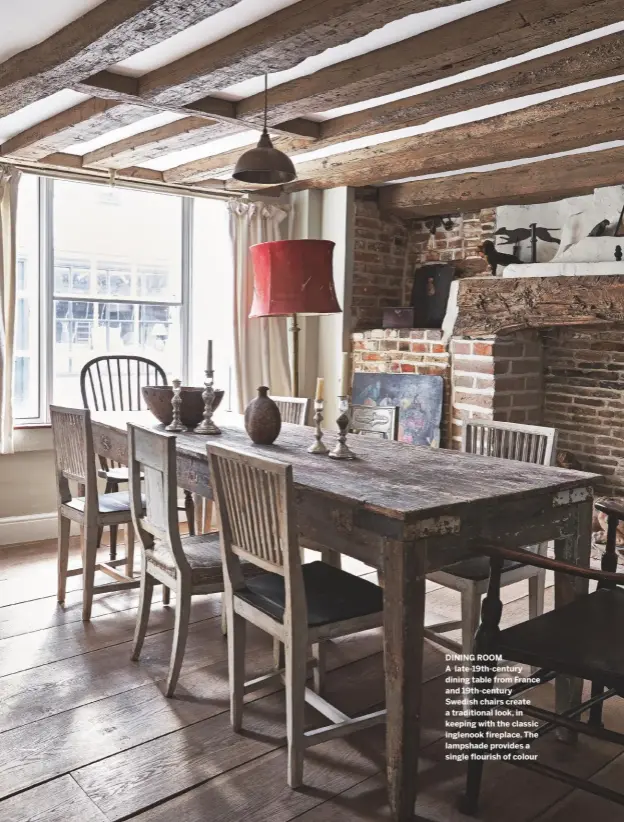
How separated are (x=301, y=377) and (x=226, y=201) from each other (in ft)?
4.31

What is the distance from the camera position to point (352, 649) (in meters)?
3.14

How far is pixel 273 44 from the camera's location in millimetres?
2604

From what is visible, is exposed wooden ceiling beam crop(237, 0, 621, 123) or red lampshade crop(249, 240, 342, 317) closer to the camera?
exposed wooden ceiling beam crop(237, 0, 621, 123)

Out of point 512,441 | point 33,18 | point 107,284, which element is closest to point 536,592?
point 512,441

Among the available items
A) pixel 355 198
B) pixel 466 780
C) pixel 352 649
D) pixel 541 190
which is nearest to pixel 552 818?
pixel 466 780

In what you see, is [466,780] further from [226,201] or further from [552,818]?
[226,201]

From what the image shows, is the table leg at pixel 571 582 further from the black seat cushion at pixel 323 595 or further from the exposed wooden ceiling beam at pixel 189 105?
the exposed wooden ceiling beam at pixel 189 105

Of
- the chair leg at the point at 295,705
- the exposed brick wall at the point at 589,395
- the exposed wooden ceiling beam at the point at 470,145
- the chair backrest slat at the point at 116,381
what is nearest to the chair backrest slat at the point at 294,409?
the chair backrest slat at the point at 116,381

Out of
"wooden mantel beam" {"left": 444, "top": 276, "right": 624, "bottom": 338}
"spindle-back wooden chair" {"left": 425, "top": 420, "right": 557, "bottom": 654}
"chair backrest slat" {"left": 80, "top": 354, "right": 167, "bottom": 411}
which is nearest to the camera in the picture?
"spindle-back wooden chair" {"left": 425, "top": 420, "right": 557, "bottom": 654}

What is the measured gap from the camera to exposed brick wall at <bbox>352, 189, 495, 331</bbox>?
511cm

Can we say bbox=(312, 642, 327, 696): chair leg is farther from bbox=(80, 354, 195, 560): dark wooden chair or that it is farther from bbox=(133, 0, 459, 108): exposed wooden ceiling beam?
bbox=(133, 0, 459, 108): exposed wooden ceiling beam

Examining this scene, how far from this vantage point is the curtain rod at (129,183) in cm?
458

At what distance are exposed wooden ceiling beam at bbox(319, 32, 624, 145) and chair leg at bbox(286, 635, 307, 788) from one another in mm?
2240

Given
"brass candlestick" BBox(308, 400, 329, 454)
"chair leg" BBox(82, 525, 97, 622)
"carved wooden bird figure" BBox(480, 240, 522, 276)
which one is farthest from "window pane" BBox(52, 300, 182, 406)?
"brass candlestick" BBox(308, 400, 329, 454)
